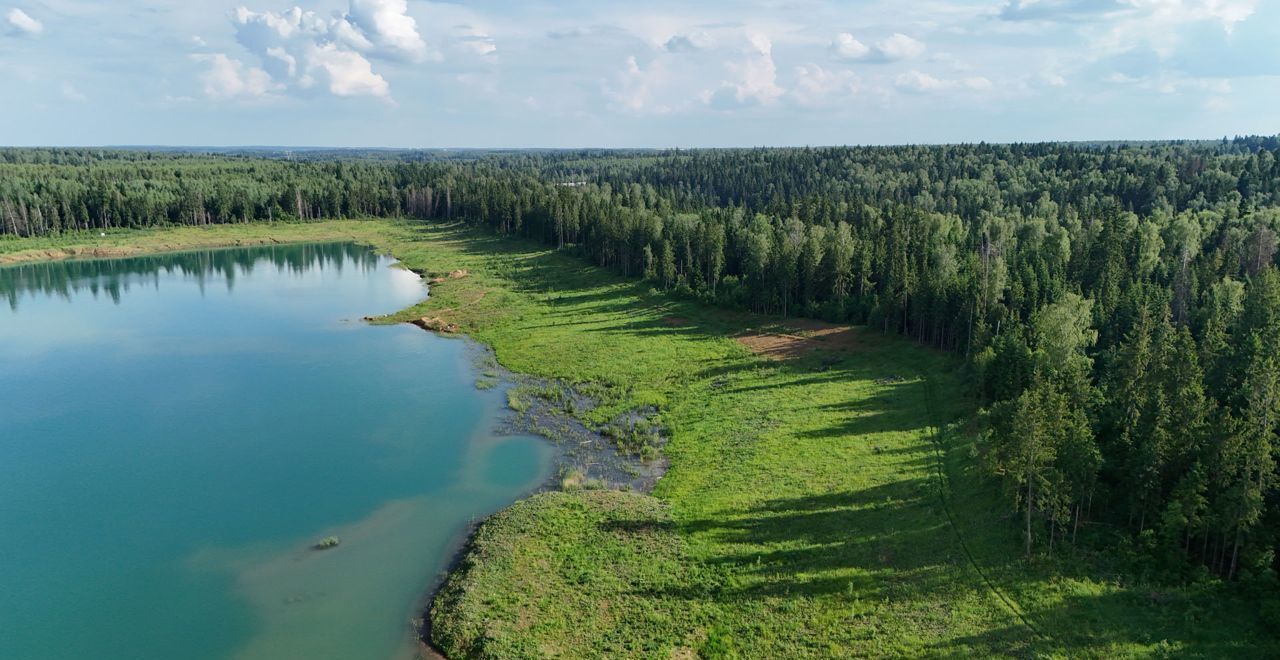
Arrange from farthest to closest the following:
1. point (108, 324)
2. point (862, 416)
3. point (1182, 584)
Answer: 1. point (108, 324)
2. point (862, 416)
3. point (1182, 584)

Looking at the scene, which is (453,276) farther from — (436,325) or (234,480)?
(234,480)

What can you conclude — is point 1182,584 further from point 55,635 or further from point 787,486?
point 55,635

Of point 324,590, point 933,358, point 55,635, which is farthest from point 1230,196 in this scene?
point 55,635

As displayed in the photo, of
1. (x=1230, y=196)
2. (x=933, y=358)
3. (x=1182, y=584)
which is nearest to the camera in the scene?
(x=1182, y=584)

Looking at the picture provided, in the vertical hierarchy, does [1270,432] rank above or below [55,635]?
above

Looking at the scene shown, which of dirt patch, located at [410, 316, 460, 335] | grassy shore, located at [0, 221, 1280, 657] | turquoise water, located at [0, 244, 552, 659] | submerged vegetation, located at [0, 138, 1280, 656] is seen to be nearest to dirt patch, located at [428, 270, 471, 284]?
submerged vegetation, located at [0, 138, 1280, 656]

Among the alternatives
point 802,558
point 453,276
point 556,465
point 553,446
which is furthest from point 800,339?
point 453,276

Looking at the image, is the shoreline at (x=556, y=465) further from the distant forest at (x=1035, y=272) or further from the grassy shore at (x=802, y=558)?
the distant forest at (x=1035, y=272)
